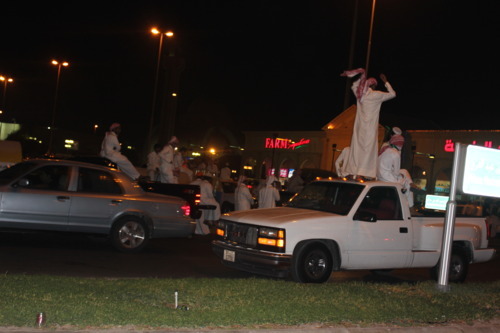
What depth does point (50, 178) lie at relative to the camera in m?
11.2

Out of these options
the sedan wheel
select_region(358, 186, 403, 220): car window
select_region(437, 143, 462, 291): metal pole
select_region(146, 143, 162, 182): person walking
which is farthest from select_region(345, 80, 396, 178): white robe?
select_region(146, 143, 162, 182): person walking

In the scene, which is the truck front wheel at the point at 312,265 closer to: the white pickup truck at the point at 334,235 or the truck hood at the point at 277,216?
the white pickup truck at the point at 334,235

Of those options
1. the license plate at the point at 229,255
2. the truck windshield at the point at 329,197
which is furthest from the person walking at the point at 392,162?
the license plate at the point at 229,255

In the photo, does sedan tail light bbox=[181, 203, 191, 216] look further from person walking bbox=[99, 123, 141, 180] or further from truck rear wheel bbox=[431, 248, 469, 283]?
truck rear wheel bbox=[431, 248, 469, 283]

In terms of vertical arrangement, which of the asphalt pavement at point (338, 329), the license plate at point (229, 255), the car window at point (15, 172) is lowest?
the asphalt pavement at point (338, 329)

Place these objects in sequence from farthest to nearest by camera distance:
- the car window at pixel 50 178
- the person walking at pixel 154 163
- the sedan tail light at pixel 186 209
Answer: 1. the person walking at pixel 154 163
2. the sedan tail light at pixel 186 209
3. the car window at pixel 50 178

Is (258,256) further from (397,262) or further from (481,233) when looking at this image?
(481,233)

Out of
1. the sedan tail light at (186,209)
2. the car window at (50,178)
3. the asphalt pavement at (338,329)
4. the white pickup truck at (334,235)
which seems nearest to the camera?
the asphalt pavement at (338,329)

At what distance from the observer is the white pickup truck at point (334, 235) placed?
8.75 meters

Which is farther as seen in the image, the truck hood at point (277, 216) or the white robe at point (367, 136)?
the white robe at point (367, 136)

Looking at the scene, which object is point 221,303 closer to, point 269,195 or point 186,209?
point 186,209

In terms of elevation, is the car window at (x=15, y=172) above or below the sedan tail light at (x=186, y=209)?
above

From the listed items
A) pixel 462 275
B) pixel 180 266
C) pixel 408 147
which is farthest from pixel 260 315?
pixel 408 147

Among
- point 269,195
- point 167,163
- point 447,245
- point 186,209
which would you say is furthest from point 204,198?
point 447,245
